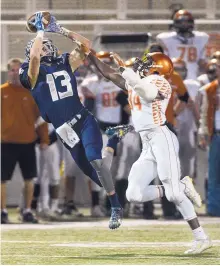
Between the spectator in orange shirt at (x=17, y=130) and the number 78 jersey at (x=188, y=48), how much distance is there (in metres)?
1.81

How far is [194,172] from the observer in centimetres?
1384

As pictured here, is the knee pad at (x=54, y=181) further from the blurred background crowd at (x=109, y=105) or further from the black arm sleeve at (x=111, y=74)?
the black arm sleeve at (x=111, y=74)

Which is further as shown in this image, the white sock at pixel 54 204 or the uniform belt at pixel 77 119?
the white sock at pixel 54 204

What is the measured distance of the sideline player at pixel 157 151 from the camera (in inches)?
383

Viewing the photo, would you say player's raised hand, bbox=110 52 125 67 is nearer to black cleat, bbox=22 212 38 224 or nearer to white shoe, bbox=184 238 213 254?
white shoe, bbox=184 238 213 254

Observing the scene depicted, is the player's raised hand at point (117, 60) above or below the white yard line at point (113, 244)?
above

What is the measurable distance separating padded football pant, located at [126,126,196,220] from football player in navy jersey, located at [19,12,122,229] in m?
0.29

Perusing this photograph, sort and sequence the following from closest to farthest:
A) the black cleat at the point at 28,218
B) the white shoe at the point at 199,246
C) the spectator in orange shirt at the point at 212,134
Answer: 1. the white shoe at the point at 199,246
2. the black cleat at the point at 28,218
3. the spectator in orange shirt at the point at 212,134

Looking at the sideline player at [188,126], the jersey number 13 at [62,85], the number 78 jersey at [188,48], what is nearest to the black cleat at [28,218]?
the sideline player at [188,126]

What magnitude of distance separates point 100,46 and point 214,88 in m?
1.77

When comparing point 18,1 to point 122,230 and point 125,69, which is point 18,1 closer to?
point 122,230

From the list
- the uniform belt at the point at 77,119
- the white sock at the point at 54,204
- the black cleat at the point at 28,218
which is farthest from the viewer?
the white sock at the point at 54,204

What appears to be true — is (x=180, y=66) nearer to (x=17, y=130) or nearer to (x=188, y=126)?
(x=188, y=126)

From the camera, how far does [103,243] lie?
10680mm
